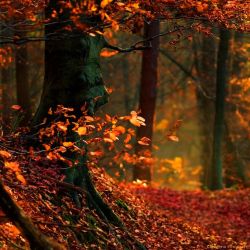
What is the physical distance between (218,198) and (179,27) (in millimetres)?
10186

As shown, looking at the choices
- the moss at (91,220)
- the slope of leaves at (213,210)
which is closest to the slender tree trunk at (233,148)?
the slope of leaves at (213,210)

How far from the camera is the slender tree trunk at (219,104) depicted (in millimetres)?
19625

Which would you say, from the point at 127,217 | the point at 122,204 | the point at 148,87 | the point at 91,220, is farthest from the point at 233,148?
the point at 91,220

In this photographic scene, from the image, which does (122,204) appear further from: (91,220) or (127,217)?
(91,220)

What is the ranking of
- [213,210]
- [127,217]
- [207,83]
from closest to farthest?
1. [127,217]
2. [213,210]
3. [207,83]

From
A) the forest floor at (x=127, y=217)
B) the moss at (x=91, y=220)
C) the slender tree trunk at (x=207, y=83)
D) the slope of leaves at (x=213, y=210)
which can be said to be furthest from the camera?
the slender tree trunk at (x=207, y=83)

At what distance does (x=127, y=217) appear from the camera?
9.76 meters

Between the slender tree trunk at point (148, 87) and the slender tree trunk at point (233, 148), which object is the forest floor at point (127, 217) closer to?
the slender tree trunk at point (148, 87)

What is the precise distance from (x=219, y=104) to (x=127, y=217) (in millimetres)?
11129

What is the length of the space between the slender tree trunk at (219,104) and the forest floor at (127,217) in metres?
2.44

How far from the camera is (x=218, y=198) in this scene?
17406mm

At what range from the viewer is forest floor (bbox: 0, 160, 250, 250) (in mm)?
6941

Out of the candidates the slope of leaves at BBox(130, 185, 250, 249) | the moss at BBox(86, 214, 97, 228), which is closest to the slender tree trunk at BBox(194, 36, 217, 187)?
the slope of leaves at BBox(130, 185, 250, 249)

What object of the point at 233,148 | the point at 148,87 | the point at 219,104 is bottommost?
the point at 233,148
